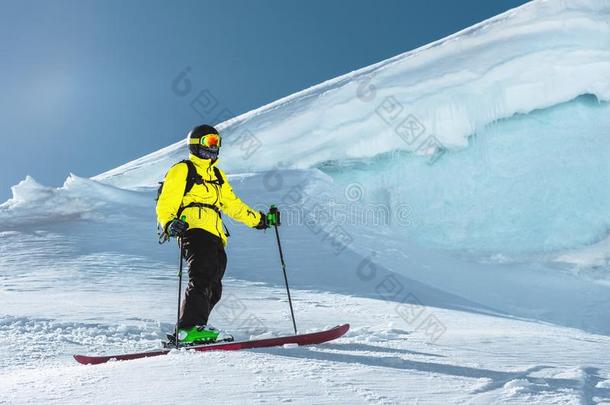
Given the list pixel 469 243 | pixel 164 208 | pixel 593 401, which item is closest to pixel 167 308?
pixel 164 208

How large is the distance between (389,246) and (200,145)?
601 centimetres

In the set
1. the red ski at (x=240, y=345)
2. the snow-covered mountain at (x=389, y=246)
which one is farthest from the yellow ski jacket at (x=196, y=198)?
the snow-covered mountain at (x=389, y=246)

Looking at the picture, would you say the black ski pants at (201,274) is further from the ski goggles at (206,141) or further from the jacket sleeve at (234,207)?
the ski goggles at (206,141)

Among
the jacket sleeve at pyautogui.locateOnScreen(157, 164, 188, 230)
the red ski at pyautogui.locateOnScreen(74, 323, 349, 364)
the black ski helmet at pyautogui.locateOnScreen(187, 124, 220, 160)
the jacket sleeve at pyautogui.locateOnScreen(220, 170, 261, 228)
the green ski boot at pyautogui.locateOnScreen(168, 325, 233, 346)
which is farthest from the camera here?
the jacket sleeve at pyautogui.locateOnScreen(220, 170, 261, 228)

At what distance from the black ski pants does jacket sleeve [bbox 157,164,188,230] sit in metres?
0.20

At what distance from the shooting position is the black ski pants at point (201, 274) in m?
3.83

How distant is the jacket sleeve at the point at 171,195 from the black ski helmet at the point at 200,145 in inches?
7.1

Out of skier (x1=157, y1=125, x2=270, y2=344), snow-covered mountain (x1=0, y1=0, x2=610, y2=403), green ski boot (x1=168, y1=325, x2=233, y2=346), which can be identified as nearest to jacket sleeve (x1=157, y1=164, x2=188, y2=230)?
skier (x1=157, y1=125, x2=270, y2=344)

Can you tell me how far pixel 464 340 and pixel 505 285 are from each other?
17.8 ft

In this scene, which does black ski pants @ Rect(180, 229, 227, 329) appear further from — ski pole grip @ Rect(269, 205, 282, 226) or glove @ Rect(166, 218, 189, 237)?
ski pole grip @ Rect(269, 205, 282, 226)

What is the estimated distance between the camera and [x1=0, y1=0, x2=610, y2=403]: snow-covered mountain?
2.87 meters

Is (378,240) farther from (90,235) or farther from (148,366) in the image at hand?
(148,366)

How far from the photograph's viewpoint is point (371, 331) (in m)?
4.66

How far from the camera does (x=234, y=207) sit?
4.53 m
